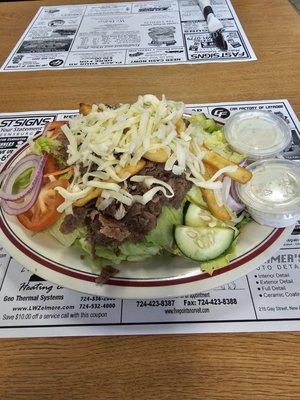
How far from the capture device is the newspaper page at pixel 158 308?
705 millimetres

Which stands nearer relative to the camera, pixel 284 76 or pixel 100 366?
pixel 100 366

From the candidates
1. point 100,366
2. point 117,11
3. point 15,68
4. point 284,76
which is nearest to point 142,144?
point 100,366

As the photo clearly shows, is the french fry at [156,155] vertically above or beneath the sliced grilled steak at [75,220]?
above

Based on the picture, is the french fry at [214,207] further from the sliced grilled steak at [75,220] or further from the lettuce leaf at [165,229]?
the sliced grilled steak at [75,220]

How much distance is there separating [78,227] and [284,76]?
3.42ft

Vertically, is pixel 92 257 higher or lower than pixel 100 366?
higher

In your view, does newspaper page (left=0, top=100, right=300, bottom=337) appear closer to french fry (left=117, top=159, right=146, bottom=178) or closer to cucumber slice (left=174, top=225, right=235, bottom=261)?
cucumber slice (left=174, top=225, right=235, bottom=261)

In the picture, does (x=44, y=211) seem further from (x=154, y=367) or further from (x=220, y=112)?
(x=220, y=112)

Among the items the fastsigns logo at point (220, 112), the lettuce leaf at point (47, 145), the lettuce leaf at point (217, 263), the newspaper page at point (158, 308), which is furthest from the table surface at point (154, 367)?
the fastsigns logo at point (220, 112)

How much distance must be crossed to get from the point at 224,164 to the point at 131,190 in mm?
215

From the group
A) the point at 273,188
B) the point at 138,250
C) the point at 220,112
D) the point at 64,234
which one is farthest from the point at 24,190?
the point at 220,112

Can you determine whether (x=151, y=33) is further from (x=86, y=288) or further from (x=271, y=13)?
(x=86, y=288)

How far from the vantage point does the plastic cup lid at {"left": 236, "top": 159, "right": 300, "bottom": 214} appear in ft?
2.38

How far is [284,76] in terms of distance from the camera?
4.48ft
